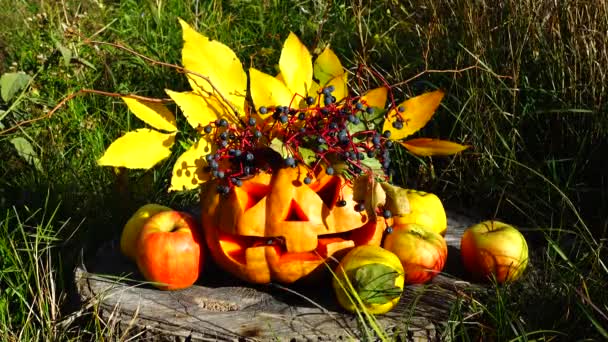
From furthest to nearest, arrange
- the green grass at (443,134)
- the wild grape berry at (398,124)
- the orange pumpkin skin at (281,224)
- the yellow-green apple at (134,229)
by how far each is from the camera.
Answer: the green grass at (443,134) < the yellow-green apple at (134,229) < the wild grape berry at (398,124) < the orange pumpkin skin at (281,224)

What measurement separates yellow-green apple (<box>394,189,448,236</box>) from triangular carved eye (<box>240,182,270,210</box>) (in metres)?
0.47

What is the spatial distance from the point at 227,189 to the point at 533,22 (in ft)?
5.81

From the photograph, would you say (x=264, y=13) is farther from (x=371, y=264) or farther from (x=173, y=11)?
(x=371, y=264)

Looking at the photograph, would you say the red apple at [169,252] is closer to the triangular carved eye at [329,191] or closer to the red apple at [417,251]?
the triangular carved eye at [329,191]

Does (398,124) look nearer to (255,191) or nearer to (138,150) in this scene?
(255,191)

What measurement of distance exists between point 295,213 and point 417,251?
1.25ft

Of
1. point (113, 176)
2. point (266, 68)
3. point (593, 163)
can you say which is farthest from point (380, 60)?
point (113, 176)

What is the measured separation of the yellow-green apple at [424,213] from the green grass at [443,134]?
12.7 inches

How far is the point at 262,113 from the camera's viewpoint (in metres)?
2.38

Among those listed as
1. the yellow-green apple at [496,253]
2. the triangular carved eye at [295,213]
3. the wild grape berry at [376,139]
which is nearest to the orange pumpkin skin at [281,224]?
the triangular carved eye at [295,213]

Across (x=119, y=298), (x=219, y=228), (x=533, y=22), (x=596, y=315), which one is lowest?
(x=596, y=315)

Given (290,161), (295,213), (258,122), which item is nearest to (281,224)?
(295,213)

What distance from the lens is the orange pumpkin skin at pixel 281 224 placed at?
2.38 meters

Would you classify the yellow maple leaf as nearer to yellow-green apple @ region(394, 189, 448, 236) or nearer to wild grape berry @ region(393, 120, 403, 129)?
wild grape berry @ region(393, 120, 403, 129)
